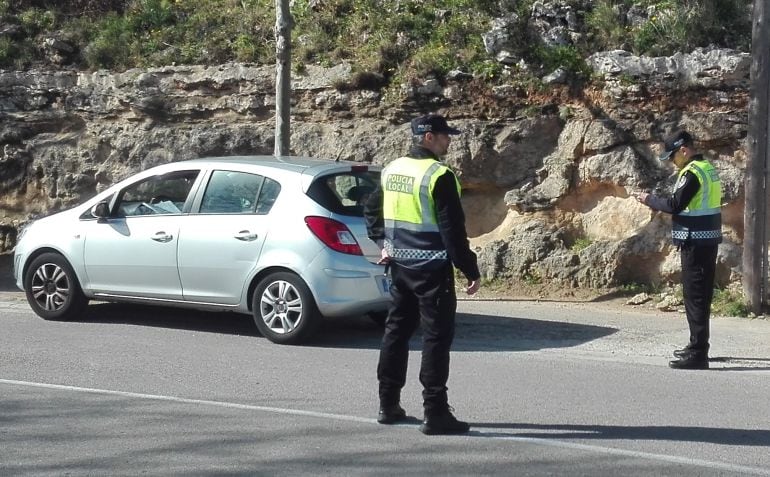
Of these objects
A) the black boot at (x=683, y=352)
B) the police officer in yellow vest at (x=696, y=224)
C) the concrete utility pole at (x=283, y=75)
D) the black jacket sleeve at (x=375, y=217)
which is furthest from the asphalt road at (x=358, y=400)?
the concrete utility pole at (x=283, y=75)

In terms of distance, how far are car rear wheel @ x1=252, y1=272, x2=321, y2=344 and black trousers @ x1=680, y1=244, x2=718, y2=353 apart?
122 inches

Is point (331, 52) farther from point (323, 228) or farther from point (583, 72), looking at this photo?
point (323, 228)

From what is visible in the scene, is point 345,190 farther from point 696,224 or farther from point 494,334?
point 696,224

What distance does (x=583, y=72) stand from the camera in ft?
42.8

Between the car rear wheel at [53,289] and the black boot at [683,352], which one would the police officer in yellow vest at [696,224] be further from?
the car rear wheel at [53,289]

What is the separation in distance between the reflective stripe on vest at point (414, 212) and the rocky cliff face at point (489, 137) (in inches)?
240

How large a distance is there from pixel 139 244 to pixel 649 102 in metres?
6.03

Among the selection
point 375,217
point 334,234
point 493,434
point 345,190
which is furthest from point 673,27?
point 493,434

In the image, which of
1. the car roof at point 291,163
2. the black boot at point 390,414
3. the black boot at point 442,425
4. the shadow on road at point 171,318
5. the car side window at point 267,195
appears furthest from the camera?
the shadow on road at point 171,318

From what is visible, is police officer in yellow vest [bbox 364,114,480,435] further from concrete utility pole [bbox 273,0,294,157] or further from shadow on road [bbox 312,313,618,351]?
concrete utility pole [bbox 273,0,294,157]

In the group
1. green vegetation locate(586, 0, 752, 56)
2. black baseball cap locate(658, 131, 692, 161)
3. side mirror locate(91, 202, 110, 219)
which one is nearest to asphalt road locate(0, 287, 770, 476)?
side mirror locate(91, 202, 110, 219)

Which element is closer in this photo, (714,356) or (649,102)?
(714,356)

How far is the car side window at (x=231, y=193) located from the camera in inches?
387

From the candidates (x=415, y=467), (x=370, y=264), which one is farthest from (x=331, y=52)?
(x=415, y=467)
